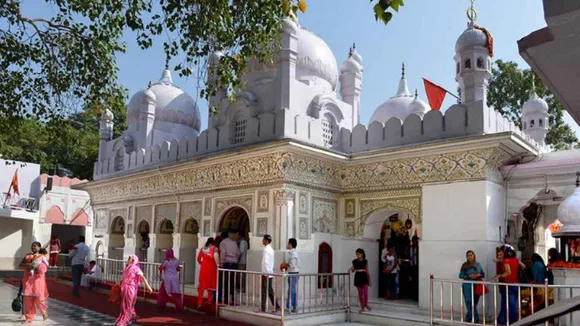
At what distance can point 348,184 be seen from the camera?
34.7 ft

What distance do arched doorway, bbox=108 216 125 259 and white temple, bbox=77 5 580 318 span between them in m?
2.32

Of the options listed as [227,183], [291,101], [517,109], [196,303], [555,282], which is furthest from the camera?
[517,109]

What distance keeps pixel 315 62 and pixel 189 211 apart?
4.60 meters

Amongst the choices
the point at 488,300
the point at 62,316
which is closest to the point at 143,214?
the point at 62,316

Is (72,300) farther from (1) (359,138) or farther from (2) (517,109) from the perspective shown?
(2) (517,109)

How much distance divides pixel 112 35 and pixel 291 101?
12.4 ft

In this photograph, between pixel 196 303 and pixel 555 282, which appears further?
pixel 196 303

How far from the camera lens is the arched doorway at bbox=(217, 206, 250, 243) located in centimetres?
1128

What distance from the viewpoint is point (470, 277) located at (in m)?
7.97

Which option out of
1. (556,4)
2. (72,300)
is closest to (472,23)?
(556,4)

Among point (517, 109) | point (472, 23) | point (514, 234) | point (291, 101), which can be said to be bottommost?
point (514, 234)

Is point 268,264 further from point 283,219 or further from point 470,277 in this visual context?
point 470,277

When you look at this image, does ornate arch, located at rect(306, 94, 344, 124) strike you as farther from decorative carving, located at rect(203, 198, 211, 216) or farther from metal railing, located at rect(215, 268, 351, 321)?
metal railing, located at rect(215, 268, 351, 321)

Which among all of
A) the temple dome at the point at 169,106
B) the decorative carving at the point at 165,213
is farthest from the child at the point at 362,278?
the temple dome at the point at 169,106
